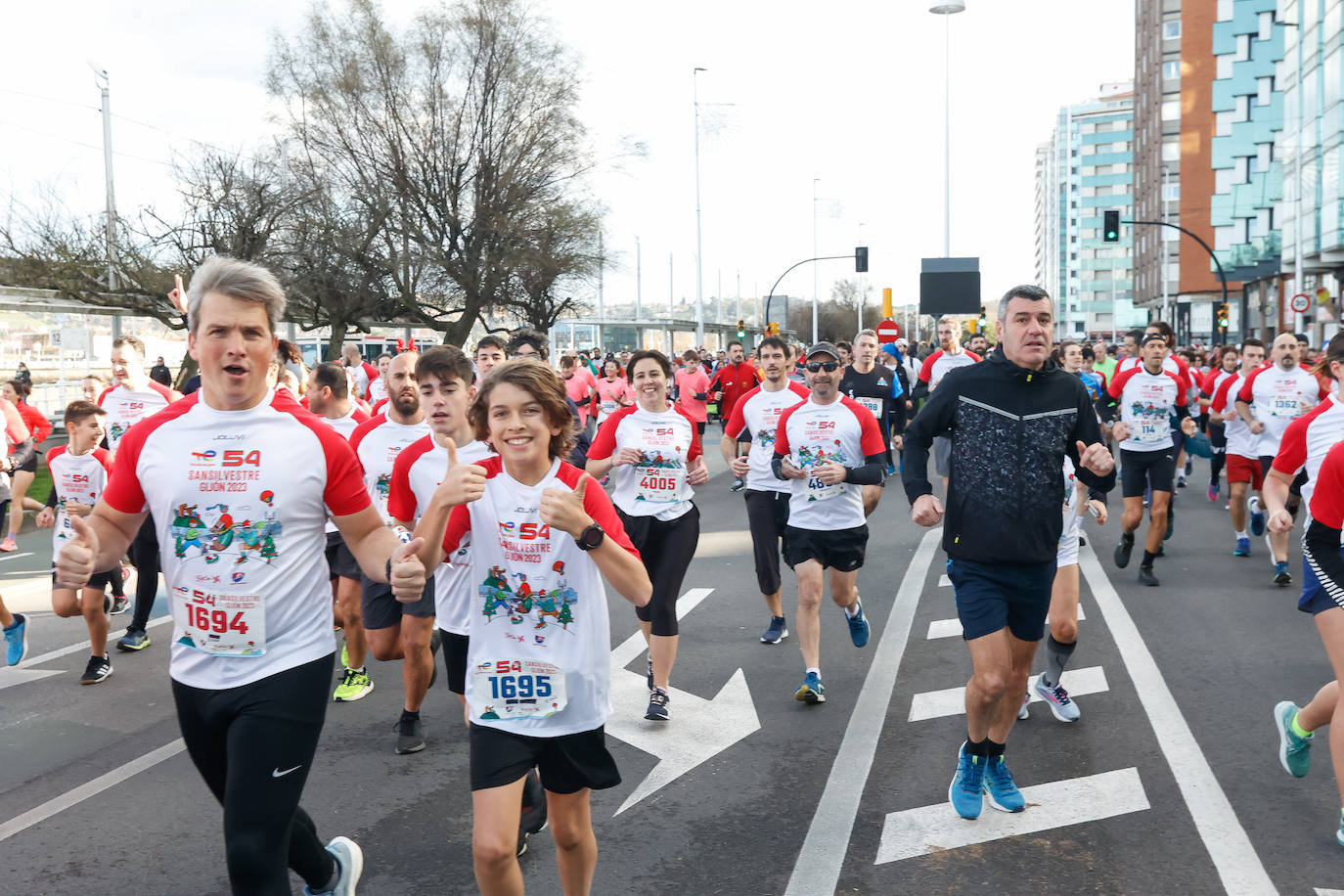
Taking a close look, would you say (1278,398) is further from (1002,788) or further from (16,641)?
(16,641)

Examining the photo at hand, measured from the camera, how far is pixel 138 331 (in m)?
29.1

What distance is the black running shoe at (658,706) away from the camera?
249 inches

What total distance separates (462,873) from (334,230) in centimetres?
2998

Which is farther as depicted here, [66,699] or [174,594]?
[66,699]

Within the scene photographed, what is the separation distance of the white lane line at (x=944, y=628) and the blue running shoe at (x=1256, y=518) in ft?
13.5

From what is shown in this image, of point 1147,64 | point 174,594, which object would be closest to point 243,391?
point 174,594

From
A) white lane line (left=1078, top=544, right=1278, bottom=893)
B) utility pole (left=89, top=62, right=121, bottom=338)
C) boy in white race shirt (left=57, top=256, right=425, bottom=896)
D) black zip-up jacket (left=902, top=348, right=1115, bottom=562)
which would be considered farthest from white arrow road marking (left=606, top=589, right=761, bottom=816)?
utility pole (left=89, top=62, right=121, bottom=338)

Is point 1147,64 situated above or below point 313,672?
above

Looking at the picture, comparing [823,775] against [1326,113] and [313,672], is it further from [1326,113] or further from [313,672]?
[1326,113]

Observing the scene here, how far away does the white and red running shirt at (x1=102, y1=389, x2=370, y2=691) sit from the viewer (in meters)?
3.24

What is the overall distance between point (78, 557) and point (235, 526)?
0.39m

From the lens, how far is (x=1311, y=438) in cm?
591

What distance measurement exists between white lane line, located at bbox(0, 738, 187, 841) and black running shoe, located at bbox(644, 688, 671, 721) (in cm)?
229

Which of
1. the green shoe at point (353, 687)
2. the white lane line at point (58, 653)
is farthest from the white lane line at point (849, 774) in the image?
the white lane line at point (58, 653)
